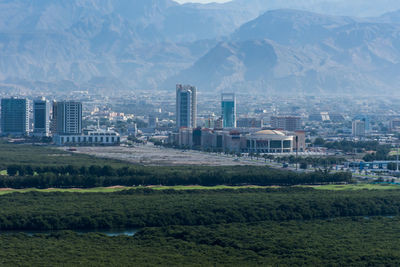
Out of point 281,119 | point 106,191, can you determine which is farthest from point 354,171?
point 281,119

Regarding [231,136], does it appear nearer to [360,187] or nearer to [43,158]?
[43,158]

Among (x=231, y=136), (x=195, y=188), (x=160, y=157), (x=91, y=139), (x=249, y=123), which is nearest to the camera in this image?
(x=195, y=188)

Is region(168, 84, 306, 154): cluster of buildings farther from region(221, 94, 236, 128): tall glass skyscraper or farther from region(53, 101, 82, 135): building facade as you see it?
region(53, 101, 82, 135): building facade

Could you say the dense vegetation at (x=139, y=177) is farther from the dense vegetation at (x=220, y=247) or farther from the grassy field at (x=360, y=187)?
the dense vegetation at (x=220, y=247)

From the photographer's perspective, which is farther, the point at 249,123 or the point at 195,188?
the point at 249,123

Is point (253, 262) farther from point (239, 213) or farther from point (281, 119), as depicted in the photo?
point (281, 119)

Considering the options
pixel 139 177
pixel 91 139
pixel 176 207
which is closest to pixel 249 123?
pixel 91 139

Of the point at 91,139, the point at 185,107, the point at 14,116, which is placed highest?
the point at 185,107

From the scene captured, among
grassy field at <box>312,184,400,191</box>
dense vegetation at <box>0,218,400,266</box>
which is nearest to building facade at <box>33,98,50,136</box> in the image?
grassy field at <box>312,184,400,191</box>
